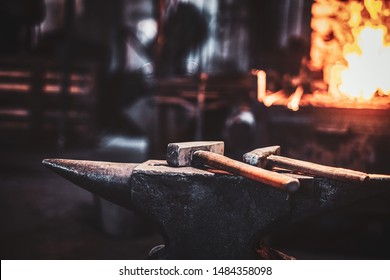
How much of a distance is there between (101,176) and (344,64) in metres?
3.57

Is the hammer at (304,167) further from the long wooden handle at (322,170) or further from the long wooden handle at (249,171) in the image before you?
the long wooden handle at (249,171)

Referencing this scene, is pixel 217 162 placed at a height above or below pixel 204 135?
above

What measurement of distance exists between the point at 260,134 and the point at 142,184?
6.81 feet

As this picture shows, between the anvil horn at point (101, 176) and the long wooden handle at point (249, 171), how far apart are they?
1.25 ft

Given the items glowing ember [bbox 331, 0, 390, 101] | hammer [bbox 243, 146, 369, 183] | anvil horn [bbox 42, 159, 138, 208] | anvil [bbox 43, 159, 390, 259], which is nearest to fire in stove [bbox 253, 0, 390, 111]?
glowing ember [bbox 331, 0, 390, 101]

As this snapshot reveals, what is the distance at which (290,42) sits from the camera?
564 cm

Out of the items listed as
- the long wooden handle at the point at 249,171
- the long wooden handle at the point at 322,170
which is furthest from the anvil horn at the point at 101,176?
the long wooden handle at the point at 322,170

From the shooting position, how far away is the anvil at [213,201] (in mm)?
1812

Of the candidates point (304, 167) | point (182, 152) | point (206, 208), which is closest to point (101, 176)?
point (182, 152)

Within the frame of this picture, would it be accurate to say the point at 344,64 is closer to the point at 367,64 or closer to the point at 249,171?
the point at 367,64

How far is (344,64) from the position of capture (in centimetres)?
446

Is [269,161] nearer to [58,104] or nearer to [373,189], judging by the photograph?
[373,189]

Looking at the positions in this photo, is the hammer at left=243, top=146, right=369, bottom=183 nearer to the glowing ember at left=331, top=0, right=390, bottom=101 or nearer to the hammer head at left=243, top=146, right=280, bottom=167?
the hammer head at left=243, top=146, right=280, bottom=167

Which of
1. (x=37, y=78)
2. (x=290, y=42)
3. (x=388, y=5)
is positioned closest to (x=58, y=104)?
(x=37, y=78)
